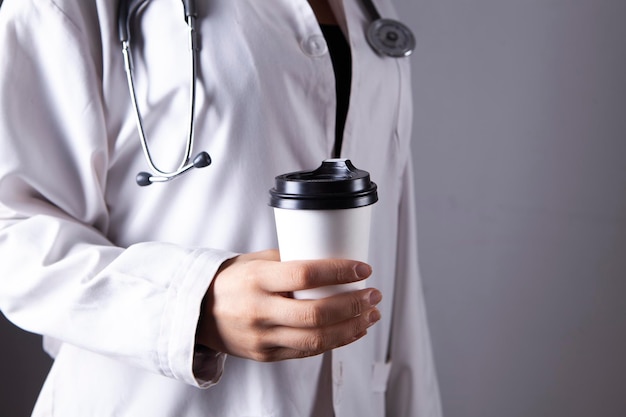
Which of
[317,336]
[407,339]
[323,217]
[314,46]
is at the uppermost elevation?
[314,46]

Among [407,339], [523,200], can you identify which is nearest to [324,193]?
[407,339]

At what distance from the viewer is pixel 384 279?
87cm

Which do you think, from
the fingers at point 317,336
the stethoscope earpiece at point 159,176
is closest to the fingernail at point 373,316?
the fingers at point 317,336

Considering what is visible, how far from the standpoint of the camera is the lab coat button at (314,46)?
27.7 inches

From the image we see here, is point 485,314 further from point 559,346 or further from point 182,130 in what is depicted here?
point 182,130

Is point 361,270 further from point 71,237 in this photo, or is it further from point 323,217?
point 71,237

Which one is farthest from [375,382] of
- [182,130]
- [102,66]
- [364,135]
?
[102,66]

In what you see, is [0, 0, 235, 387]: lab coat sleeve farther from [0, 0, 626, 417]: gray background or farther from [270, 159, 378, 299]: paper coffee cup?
[0, 0, 626, 417]: gray background

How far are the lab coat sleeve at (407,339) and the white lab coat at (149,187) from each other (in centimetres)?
21

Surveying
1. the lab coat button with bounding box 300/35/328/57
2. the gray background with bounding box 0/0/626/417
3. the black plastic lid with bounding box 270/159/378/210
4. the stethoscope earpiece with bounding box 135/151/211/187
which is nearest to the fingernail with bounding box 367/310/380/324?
the black plastic lid with bounding box 270/159/378/210

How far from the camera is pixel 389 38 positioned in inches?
33.1

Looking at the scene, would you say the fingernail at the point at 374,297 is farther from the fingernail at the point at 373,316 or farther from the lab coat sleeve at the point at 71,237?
the lab coat sleeve at the point at 71,237

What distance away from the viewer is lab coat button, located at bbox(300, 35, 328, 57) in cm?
70

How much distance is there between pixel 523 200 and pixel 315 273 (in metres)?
0.94
